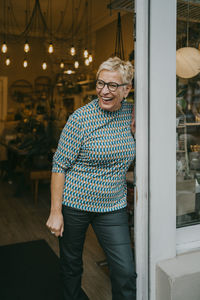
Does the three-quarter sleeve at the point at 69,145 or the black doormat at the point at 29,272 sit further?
the black doormat at the point at 29,272

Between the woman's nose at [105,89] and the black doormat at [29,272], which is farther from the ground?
the woman's nose at [105,89]

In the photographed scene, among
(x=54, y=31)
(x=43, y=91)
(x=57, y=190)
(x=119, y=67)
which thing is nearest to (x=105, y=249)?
(x=57, y=190)

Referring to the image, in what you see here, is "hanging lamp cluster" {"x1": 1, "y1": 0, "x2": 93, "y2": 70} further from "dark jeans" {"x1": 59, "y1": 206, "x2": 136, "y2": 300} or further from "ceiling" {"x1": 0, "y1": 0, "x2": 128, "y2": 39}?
"dark jeans" {"x1": 59, "y1": 206, "x2": 136, "y2": 300}

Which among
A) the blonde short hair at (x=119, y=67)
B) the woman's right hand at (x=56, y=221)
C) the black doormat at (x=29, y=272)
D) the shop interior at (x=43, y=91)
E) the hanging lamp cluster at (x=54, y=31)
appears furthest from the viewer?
the hanging lamp cluster at (x=54, y=31)

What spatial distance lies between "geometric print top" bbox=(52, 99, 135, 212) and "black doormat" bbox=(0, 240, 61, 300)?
1091 mm

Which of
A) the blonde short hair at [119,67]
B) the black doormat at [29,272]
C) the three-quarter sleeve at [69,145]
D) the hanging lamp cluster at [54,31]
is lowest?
the black doormat at [29,272]

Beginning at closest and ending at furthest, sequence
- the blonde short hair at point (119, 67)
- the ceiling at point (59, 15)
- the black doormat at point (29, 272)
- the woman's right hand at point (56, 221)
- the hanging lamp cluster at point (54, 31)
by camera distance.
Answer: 1. the blonde short hair at point (119, 67)
2. the woman's right hand at point (56, 221)
3. the black doormat at point (29, 272)
4. the hanging lamp cluster at point (54, 31)
5. the ceiling at point (59, 15)

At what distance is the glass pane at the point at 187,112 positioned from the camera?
196cm

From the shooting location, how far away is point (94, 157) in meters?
1.78

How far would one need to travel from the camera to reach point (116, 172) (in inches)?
73.5

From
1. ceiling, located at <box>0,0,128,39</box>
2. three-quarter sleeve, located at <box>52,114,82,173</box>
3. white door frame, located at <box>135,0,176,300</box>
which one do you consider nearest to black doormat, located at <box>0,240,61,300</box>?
white door frame, located at <box>135,0,176,300</box>

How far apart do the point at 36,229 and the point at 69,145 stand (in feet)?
8.16

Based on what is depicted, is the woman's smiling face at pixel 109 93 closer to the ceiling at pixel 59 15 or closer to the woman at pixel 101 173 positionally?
the woman at pixel 101 173

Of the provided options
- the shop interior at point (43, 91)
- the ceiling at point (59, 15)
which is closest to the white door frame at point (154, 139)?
the shop interior at point (43, 91)
